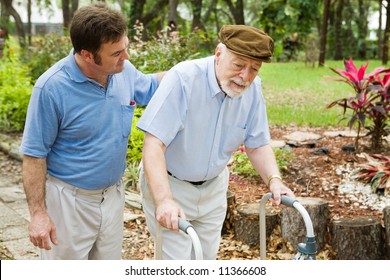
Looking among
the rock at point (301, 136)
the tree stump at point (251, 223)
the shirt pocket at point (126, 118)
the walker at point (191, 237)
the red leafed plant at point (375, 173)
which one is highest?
the shirt pocket at point (126, 118)

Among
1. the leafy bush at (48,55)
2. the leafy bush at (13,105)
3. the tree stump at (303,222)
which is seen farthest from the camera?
the leafy bush at (48,55)

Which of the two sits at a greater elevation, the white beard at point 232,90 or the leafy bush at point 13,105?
the white beard at point 232,90

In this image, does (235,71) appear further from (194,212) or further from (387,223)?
(387,223)

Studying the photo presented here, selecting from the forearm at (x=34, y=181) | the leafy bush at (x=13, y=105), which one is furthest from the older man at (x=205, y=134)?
the leafy bush at (x=13, y=105)

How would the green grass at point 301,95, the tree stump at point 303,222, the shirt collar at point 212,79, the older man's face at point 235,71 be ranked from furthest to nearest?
the green grass at point 301,95, the tree stump at point 303,222, the shirt collar at point 212,79, the older man's face at point 235,71

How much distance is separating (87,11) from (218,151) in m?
0.83

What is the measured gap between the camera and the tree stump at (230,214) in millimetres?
4594

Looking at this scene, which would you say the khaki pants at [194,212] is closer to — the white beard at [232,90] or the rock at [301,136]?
the white beard at [232,90]

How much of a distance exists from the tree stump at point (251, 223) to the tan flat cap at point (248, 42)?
6.97ft

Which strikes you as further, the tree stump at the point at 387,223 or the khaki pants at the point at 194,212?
the tree stump at the point at 387,223

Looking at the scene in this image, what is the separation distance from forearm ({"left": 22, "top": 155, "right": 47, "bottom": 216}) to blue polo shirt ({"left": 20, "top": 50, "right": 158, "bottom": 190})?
0.04 m

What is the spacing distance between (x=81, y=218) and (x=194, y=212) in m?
0.52

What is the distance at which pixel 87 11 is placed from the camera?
238 centimetres

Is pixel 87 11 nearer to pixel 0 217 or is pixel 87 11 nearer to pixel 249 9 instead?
pixel 0 217
